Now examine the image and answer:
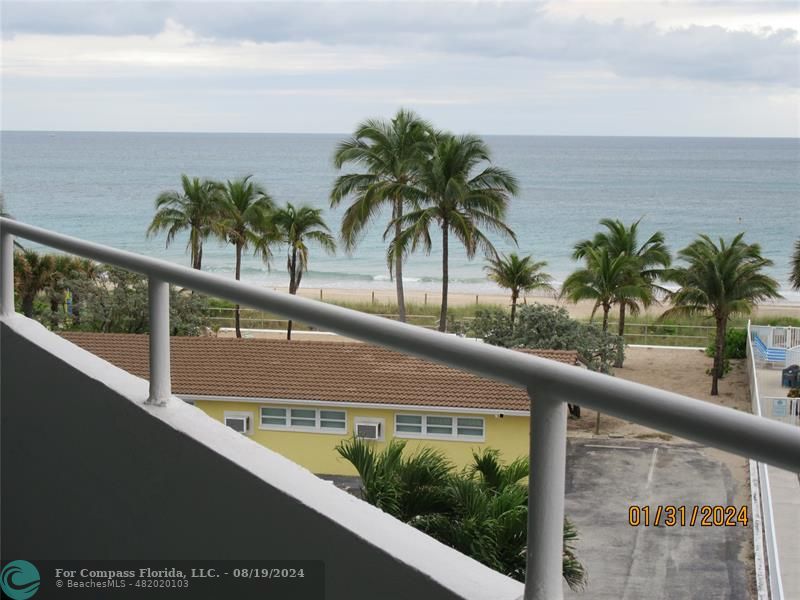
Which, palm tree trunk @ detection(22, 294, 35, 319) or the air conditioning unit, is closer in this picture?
palm tree trunk @ detection(22, 294, 35, 319)

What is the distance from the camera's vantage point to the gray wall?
1.72m

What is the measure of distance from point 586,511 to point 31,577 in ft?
5.94

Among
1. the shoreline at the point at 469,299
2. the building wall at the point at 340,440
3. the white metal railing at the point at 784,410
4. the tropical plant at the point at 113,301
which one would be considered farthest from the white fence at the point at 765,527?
the shoreline at the point at 469,299

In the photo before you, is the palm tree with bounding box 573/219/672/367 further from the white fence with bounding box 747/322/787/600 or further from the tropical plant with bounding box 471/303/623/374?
the white fence with bounding box 747/322/787/600

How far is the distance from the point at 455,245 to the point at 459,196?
3530 centimetres

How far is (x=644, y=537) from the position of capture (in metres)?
1.98

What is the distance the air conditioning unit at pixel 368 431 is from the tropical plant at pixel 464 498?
0.09 m

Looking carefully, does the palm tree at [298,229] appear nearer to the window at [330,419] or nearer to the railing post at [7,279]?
the window at [330,419]

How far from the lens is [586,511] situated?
1.69 metres

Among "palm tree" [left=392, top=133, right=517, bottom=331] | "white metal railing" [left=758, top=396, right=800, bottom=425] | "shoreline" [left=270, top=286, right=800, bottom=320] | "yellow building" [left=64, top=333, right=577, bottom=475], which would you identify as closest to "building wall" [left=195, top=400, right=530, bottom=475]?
"yellow building" [left=64, top=333, right=577, bottom=475]

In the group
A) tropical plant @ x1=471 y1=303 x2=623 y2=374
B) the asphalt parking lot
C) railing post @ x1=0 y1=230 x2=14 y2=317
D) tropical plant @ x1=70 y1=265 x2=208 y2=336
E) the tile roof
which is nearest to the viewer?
the asphalt parking lot

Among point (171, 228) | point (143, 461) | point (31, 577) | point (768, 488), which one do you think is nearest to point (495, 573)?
point (768, 488)

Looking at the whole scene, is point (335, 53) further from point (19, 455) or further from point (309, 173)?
point (19, 455)

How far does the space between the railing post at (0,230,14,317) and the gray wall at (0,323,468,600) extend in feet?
0.26
